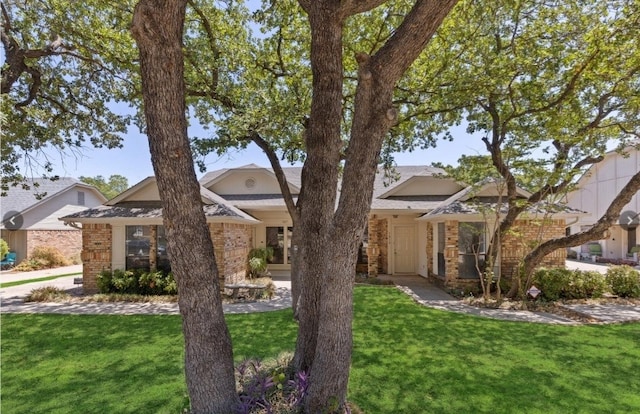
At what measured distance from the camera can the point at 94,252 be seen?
12195 millimetres

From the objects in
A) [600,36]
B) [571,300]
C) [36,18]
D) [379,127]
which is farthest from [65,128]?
[571,300]

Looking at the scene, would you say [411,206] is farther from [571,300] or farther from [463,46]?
[463,46]

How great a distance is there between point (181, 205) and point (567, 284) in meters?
12.0

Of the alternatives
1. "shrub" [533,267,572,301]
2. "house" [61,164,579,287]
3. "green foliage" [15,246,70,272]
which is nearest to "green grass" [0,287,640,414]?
"shrub" [533,267,572,301]

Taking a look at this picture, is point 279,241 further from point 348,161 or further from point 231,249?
point 348,161

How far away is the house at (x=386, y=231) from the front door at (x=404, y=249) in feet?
0.15

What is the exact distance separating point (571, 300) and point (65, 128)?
654 inches

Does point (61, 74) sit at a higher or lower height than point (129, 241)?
higher

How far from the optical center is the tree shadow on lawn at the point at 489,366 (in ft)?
14.4

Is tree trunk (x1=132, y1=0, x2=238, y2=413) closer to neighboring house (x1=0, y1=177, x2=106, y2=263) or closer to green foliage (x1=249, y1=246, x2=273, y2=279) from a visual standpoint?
green foliage (x1=249, y1=246, x2=273, y2=279)

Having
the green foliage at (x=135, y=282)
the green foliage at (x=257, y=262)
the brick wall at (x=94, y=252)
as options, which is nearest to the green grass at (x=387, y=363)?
the green foliage at (x=135, y=282)

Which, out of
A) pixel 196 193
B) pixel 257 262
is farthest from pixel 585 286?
pixel 196 193

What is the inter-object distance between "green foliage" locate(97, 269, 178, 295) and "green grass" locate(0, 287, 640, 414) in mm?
2704

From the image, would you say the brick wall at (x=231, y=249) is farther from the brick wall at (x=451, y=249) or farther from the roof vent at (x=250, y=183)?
the brick wall at (x=451, y=249)
